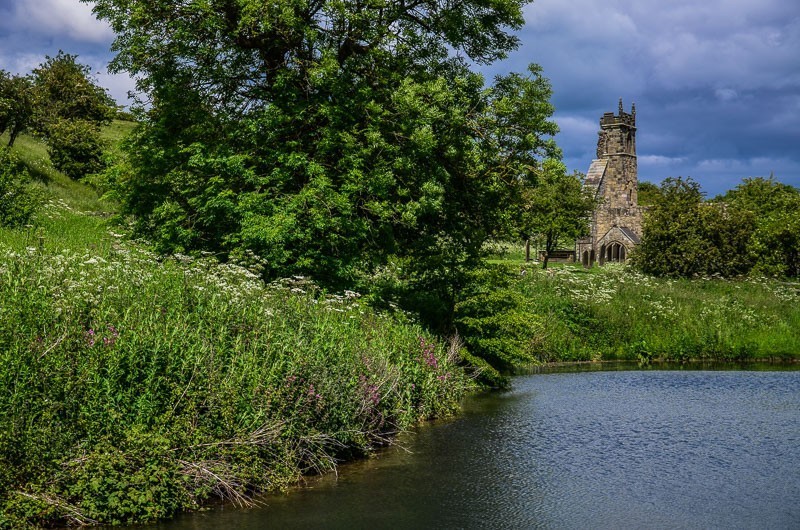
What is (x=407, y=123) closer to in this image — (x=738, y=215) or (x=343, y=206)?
(x=343, y=206)

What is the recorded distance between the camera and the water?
10.9 metres

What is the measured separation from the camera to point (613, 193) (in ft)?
254

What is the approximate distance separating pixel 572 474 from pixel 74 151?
39415 millimetres

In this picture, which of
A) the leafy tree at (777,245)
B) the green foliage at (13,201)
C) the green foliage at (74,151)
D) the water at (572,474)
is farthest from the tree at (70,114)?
the leafy tree at (777,245)

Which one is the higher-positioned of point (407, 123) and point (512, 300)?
point (407, 123)

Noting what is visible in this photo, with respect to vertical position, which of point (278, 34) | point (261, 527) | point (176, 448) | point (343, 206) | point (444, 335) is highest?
point (278, 34)

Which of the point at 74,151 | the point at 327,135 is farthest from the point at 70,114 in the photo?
the point at 327,135

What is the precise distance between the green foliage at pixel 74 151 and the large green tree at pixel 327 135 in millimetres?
20409

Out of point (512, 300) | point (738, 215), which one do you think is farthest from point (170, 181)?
point (738, 215)

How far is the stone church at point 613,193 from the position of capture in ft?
245

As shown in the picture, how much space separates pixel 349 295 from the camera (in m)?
18.6

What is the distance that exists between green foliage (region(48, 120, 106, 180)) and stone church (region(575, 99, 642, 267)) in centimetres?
4489

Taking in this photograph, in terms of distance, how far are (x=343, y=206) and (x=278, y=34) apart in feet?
19.6

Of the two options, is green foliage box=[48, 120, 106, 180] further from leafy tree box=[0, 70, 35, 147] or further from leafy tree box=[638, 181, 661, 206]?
leafy tree box=[638, 181, 661, 206]
